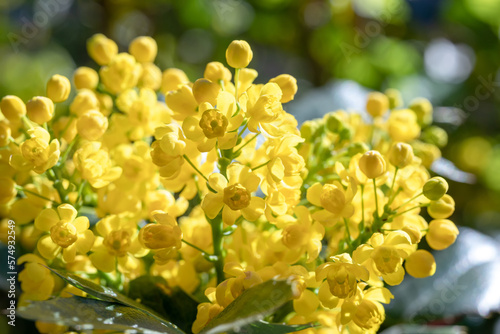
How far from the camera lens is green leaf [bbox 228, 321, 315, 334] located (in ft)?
1.41

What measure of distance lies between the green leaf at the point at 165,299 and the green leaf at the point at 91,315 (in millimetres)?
98

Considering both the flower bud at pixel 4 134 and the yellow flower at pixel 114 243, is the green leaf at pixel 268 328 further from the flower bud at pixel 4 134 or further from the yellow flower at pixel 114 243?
the flower bud at pixel 4 134

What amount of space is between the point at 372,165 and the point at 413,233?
0.08 m

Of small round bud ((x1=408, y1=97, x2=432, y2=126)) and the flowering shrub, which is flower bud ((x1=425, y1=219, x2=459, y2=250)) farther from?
small round bud ((x1=408, y1=97, x2=432, y2=126))

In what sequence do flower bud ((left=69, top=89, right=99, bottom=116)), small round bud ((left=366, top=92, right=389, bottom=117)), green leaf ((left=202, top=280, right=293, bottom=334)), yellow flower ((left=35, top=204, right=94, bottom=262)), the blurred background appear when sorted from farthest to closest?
the blurred background < small round bud ((left=366, top=92, right=389, bottom=117)) < flower bud ((left=69, top=89, right=99, bottom=116)) < yellow flower ((left=35, top=204, right=94, bottom=262)) < green leaf ((left=202, top=280, right=293, bottom=334))

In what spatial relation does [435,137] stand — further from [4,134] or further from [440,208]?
[4,134]

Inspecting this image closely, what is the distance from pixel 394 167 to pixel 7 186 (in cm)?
42

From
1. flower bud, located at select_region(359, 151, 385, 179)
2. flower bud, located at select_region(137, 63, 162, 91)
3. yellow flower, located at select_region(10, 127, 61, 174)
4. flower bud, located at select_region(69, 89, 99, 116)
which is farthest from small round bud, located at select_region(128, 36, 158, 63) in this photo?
flower bud, located at select_region(359, 151, 385, 179)

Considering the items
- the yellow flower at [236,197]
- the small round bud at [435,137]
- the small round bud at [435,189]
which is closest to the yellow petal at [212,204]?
the yellow flower at [236,197]

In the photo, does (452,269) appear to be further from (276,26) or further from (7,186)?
(276,26)

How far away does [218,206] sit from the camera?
1.61 feet

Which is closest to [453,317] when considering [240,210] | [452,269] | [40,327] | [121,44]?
[452,269]

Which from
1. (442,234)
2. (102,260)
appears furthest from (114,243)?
(442,234)

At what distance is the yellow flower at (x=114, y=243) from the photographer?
1.76 feet
